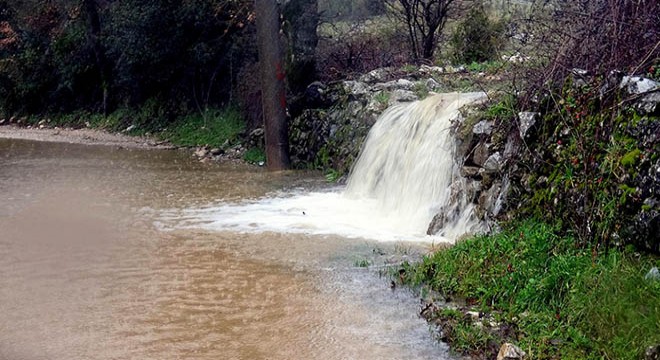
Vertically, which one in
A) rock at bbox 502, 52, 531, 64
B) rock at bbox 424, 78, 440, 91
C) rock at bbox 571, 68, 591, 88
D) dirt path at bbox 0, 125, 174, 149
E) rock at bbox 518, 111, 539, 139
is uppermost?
rock at bbox 502, 52, 531, 64

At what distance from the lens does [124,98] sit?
71.7 feet

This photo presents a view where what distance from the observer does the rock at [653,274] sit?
4.63 meters

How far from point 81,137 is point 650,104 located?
1702cm

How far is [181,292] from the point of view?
633cm

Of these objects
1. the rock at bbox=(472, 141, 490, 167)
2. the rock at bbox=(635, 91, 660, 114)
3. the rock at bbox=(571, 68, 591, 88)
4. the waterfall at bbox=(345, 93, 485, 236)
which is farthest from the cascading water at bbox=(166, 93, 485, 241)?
the rock at bbox=(635, 91, 660, 114)

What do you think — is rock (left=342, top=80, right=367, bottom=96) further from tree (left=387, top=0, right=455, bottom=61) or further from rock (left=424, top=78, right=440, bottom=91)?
tree (left=387, top=0, right=455, bottom=61)

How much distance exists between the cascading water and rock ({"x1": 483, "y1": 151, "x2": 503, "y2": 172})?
50 centimetres

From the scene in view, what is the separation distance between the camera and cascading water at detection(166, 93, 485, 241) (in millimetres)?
8414

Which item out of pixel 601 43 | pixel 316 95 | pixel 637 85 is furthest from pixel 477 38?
pixel 637 85

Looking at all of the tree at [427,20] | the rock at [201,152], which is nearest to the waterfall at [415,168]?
the tree at [427,20]

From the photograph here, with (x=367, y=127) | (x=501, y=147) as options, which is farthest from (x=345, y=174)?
(x=501, y=147)

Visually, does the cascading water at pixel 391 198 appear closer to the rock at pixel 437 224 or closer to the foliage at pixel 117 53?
the rock at pixel 437 224

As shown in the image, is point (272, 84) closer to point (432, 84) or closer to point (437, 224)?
point (432, 84)

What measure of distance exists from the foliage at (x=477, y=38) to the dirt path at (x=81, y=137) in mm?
7082
